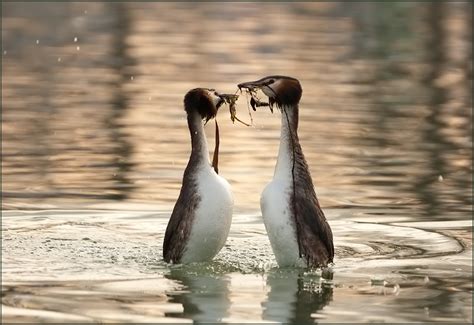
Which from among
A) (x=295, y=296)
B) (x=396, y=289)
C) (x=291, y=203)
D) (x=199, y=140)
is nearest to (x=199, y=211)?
(x=199, y=140)

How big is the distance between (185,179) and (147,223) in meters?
2.34

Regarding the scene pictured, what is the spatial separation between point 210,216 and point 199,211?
0.32 ft

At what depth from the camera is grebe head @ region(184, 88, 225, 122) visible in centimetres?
1289

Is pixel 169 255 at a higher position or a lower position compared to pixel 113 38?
lower

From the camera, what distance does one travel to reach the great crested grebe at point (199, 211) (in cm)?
1262

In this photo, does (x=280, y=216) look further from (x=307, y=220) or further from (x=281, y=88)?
(x=281, y=88)

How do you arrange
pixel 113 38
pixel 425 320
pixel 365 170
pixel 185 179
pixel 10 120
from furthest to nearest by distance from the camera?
1. pixel 113 38
2. pixel 10 120
3. pixel 365 170
4. pixel 185 179
5. pixel 425 320

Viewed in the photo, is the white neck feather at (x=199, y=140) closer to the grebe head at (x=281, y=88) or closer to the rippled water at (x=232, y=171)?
the grebe head at (x=281, y=88)

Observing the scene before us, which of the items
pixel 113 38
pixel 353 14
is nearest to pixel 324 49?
pixel 113 38

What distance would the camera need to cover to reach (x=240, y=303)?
1138cm

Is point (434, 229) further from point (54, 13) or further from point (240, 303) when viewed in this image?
point (54, 13)

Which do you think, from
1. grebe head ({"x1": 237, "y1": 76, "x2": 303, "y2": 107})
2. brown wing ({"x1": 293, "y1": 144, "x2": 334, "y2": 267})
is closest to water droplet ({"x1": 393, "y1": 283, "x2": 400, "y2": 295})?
brown wing ({"x1": 293, "y1": 144, "x2": 334, "y2": 267})

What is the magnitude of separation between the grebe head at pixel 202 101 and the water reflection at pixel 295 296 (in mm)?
1447

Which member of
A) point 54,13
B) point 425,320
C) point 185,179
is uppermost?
point 54,13
